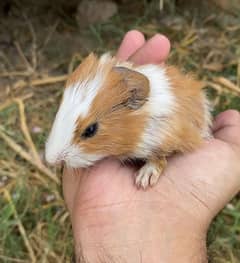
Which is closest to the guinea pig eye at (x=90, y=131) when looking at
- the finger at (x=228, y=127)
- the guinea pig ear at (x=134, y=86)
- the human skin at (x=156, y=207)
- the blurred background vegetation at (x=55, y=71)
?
the guinea pig ear at (x=134, y=86)

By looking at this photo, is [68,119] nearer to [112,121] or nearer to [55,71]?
[112,121]

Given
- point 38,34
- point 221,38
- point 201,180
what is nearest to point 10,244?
point 201,180

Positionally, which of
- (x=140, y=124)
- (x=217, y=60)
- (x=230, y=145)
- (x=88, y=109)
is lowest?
(x=217, y=60)

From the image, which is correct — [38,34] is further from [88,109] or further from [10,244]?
[88,109]

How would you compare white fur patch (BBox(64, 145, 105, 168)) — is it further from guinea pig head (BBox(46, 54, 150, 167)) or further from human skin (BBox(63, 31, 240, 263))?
human skin (BBox(63, 31, 240, 263))

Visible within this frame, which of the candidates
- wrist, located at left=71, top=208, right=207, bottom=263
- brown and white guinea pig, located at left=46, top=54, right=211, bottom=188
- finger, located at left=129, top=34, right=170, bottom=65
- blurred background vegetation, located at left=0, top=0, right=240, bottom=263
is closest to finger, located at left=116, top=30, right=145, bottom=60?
finger, located at left=129, top=34, right=170, bottom=65

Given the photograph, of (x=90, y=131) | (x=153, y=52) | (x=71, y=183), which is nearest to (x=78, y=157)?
(x=90, y=131)
